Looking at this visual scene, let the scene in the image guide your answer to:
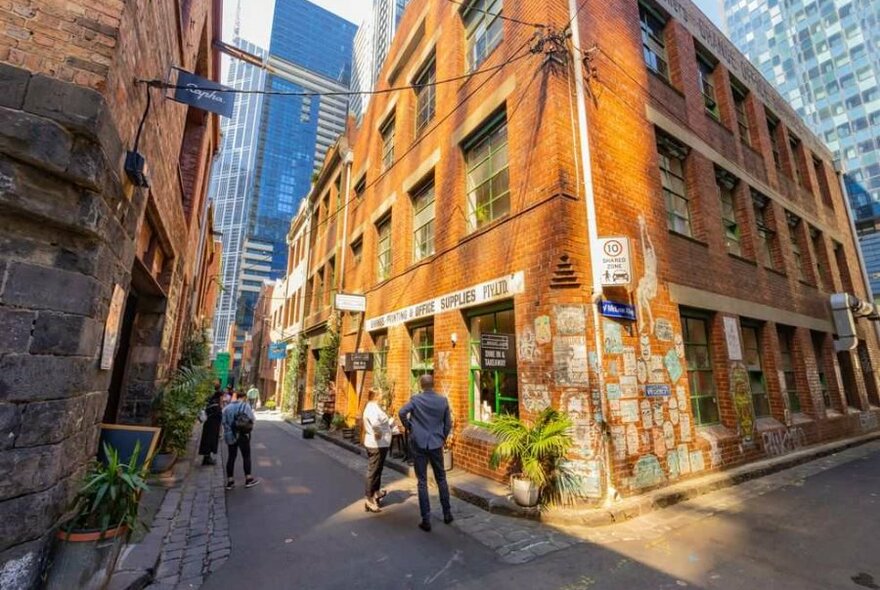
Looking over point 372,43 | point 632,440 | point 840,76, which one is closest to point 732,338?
point 632,440

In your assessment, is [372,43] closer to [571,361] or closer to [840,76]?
[840,76]

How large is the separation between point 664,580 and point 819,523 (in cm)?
294

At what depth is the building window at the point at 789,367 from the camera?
9391 millimetres

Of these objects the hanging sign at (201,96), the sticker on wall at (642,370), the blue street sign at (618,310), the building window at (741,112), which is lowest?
the sticker on wall at (642,370)

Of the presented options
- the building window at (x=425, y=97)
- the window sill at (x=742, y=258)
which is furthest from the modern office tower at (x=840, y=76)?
the building window at (x=425, y=97)

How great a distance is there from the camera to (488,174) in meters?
8.02

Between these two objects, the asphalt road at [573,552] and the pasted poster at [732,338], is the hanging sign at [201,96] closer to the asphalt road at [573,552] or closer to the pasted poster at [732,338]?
the asphalt road at [573,552]

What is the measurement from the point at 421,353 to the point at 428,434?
4459mm

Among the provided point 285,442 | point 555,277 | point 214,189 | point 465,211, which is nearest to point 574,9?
point 465,211

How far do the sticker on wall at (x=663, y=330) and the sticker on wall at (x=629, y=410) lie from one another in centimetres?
134

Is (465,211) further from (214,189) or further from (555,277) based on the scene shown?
(214,189)

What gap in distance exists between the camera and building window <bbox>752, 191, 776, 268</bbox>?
1021cm

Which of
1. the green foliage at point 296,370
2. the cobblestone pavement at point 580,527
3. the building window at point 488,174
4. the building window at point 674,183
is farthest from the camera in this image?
the green foliage at point 296,370

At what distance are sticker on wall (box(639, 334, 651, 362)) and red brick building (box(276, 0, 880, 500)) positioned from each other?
6cm
